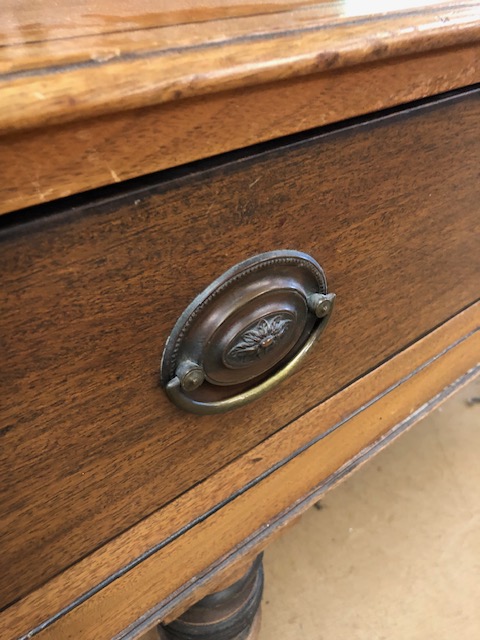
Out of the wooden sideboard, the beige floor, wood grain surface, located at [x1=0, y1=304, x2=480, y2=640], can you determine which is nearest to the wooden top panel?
the wooden sideboard

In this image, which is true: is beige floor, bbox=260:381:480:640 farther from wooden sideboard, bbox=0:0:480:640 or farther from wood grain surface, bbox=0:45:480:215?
wood grain surface, bbox=0:45:480:215

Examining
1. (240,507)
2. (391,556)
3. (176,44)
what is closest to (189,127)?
(176,44)

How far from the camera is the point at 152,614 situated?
0.51 m

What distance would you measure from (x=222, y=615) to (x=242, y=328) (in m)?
0.47

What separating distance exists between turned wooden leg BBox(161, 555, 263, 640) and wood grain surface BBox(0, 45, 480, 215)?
53 cm

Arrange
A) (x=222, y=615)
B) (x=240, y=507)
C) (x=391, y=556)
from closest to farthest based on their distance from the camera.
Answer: (x=240, y=507), (x=222, y=615), (x=391, y=556)

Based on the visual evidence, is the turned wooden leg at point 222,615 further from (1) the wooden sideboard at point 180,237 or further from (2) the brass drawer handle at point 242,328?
(2) the brass drawer handle at point 242,328

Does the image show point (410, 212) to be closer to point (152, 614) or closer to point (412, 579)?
point (152, 614)

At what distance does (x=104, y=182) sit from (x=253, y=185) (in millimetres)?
94

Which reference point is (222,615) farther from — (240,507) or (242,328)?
(242,328)

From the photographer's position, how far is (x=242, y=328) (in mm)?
383

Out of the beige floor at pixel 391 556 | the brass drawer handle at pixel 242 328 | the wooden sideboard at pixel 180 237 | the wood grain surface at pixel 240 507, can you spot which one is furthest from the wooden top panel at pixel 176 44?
the beige floor at pixel 391 556

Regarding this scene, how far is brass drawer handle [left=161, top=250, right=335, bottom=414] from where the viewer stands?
0.37 metres

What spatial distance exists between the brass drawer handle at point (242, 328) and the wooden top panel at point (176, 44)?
12 cm
